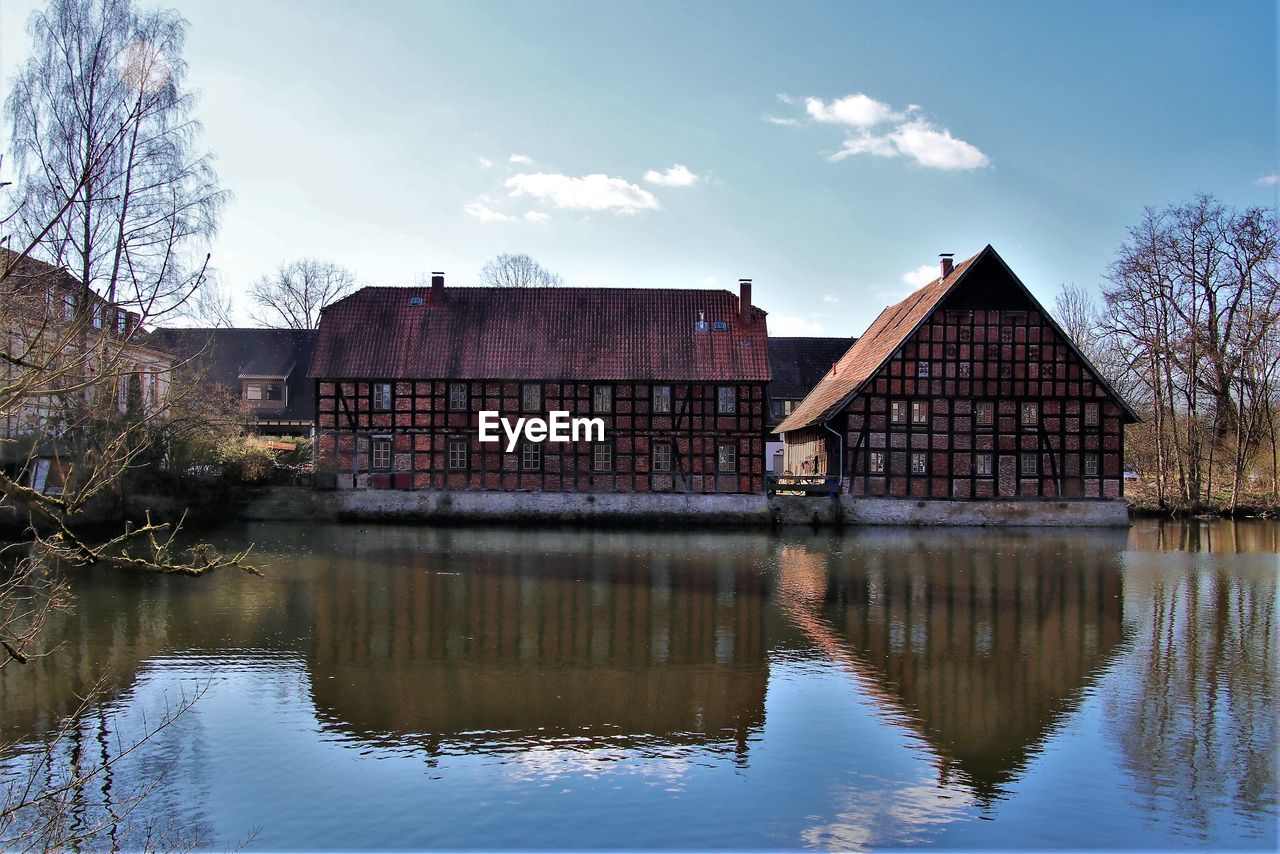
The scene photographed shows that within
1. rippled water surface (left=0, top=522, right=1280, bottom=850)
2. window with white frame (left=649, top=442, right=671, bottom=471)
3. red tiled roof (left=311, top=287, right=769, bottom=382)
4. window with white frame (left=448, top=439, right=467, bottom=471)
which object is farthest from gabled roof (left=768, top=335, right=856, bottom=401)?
rippled water surface (left=0, top=522, right=1280, bottom=850)

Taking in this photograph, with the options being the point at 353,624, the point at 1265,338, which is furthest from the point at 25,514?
the point at 1265,338

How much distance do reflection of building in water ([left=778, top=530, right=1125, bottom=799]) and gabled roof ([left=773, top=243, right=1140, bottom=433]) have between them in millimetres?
8213

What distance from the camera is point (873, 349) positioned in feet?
106

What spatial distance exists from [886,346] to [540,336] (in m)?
10.7

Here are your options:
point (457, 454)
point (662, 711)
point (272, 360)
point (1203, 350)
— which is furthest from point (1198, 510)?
point (272, 360)

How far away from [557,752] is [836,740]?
240 cm

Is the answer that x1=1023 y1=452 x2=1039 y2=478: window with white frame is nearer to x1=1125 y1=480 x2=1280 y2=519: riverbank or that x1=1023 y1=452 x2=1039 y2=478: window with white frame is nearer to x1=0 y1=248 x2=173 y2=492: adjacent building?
x1=1125 y1=480 x2=1280 y2=519: riverbank

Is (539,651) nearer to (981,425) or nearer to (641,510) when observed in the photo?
(641,510)

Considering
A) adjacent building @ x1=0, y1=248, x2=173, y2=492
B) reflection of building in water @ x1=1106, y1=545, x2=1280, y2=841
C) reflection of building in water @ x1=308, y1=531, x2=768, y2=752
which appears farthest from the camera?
reflection of building in water @ x1=308, y1=531, x2=768, y2=752

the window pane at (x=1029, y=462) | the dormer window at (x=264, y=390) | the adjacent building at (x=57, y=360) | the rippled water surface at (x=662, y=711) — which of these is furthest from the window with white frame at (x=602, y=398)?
the dormer window at (x=264, y=390)

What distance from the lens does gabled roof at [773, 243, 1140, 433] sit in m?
28.7

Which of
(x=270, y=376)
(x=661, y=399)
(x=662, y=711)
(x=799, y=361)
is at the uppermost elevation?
(x=799, y=361)

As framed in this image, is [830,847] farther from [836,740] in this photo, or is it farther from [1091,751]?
[1091,751]

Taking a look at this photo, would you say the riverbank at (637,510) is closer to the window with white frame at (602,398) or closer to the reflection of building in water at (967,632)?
the window with white frame at (602,398)
